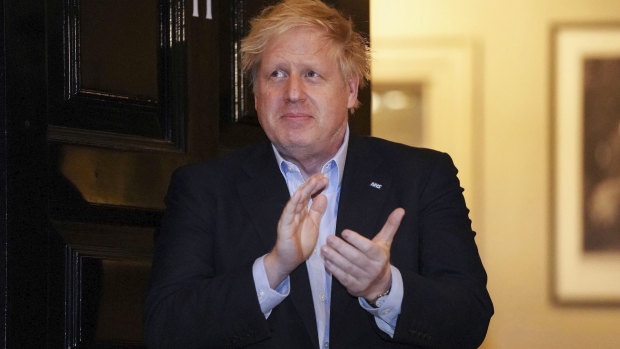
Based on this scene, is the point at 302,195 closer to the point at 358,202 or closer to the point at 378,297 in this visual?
the point at 378,297

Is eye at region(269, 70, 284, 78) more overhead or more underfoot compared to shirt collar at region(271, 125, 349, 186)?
more overhead

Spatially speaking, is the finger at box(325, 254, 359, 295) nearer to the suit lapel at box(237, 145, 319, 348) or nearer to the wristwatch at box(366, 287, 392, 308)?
the wristwatch at box(366, 287, 392, 308)

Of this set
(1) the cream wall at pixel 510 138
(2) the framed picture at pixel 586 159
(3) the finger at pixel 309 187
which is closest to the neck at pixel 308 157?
(3) the finger at pixel 309 187

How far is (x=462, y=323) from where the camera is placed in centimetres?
191

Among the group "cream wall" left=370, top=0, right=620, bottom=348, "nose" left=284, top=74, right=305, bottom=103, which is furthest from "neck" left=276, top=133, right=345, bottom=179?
"cream wall" left=370, top=0, right=620, bottom=348

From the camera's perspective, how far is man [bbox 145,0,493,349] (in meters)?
1.82

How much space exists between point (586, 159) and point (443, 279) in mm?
3289

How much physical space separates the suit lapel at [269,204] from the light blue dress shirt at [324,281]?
40mm

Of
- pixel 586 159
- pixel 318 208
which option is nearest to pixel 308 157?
pixel 318 208

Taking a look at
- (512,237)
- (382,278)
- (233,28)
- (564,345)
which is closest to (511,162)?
(512,237)

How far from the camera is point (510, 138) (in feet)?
16.5

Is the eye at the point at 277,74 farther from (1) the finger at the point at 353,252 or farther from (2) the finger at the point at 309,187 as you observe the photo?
(1) the finger at the point at 353,252

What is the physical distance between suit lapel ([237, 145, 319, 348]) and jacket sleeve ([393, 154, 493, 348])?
0.20 meters

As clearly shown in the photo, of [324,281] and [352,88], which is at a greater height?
[352,88]
